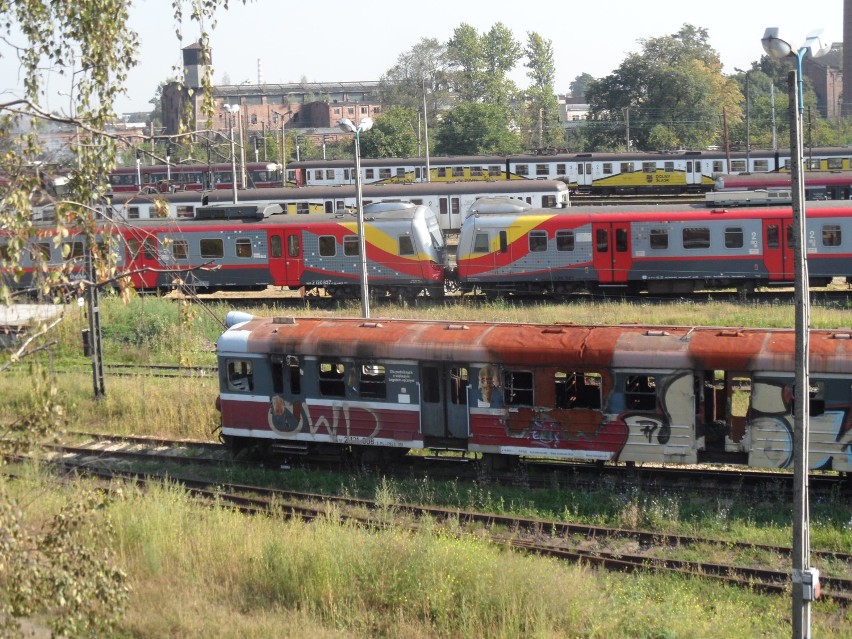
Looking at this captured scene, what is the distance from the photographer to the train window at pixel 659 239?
95.6 feet

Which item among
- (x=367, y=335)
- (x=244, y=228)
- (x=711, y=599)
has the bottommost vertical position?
(x=711, y=599)

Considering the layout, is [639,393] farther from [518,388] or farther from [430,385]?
[430,385]

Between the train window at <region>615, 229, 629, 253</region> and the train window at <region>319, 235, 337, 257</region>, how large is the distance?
8.35 metres

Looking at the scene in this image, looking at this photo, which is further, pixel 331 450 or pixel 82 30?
pixel 331 450

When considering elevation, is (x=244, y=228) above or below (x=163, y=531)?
above

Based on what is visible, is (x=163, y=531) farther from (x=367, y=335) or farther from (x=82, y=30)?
(x=82, y=30)

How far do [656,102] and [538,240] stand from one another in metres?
57.5

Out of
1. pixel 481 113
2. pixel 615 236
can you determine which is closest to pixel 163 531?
pixel 615 236

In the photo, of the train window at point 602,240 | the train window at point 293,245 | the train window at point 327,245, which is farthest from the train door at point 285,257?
the train window at point 602,240

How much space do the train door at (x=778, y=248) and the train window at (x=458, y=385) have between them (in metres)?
15.5

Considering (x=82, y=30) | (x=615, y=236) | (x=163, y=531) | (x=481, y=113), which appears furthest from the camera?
(x=481, y=113)

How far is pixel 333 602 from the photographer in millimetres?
11508

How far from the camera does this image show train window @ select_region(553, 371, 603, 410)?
1546 centimetres

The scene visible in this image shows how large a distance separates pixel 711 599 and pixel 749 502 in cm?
318
